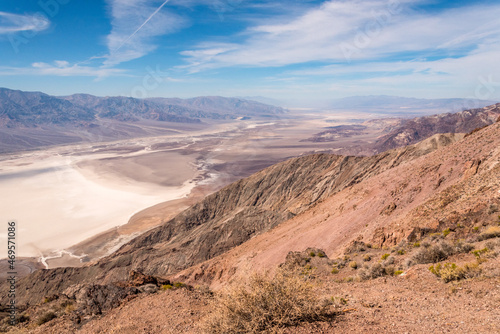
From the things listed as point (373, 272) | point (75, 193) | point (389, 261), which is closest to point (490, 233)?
point (389, 261)

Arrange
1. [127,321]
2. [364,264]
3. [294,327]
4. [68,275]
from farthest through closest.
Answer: [68,275] → [364,264] → [127,321] → [294,327]

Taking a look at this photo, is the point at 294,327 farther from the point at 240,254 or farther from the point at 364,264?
the point at 240,254

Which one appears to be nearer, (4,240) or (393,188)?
(393,188)

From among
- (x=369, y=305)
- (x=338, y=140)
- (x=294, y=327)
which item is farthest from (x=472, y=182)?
(x=338, y=140)

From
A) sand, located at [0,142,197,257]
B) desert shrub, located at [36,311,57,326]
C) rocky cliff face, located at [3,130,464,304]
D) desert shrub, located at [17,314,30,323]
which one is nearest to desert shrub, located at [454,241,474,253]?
desert shrub, located at [36,311,57,326]

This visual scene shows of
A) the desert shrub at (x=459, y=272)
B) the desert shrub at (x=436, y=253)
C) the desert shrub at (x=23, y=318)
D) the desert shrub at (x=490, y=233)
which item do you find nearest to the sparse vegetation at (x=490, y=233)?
the desert shrub at (x=490, y=233)

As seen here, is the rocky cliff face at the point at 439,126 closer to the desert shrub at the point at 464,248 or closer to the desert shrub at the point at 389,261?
the desert shrub at the point at 389,261
